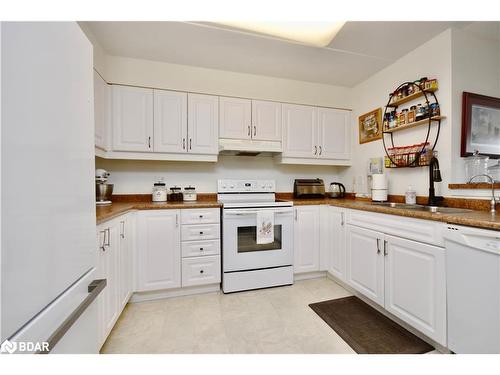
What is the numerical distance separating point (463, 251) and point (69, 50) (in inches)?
76.8

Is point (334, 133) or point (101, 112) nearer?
point (101, 112)

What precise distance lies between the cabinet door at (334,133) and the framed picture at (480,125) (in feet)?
3.98

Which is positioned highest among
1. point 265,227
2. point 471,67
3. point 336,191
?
point 471,67

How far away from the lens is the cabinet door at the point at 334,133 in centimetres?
280

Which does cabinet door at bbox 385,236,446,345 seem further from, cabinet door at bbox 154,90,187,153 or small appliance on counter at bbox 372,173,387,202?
cabinet door at bbox 154,90,187,153

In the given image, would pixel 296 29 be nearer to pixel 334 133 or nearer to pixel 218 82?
pixel 218 82

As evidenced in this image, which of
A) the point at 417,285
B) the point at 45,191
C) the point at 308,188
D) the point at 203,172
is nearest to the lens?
the point at 45,191

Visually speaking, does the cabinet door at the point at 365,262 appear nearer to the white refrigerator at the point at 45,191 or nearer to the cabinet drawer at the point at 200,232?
the cabinet drawer at the point at 200,232

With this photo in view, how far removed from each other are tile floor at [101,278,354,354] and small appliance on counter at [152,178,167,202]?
3.30 feet

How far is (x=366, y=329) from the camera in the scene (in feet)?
5.19

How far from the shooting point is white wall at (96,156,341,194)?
245 centimetres

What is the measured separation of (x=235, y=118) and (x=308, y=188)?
1272mm

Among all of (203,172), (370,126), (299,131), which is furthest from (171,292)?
(370,126)

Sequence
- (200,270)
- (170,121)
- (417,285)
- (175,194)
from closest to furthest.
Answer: (417,285) → (200,270) → (170,121) → (175,194)
